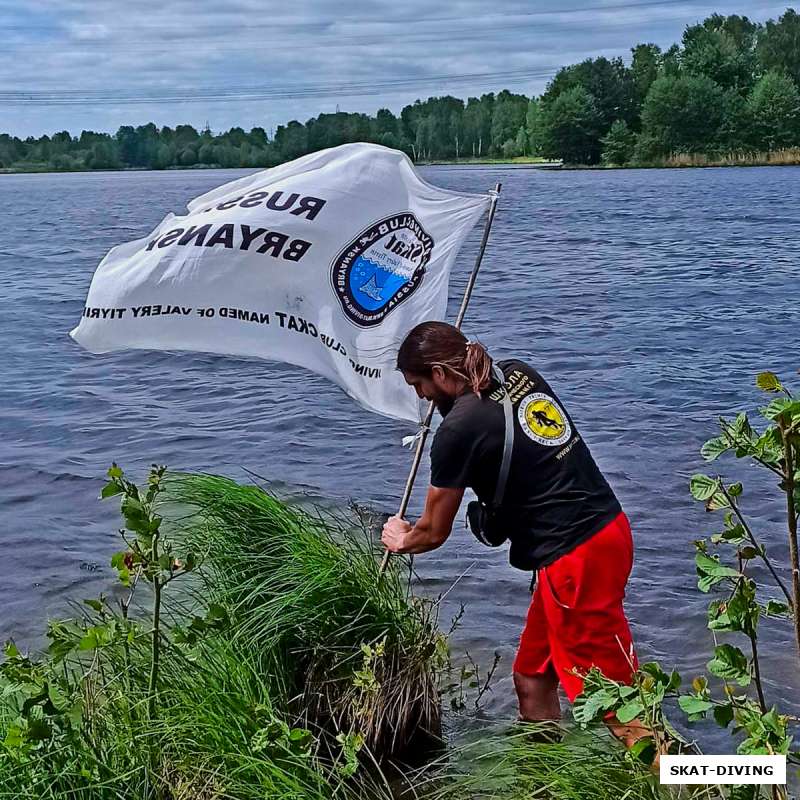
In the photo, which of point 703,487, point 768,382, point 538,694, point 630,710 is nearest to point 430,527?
point 538,694

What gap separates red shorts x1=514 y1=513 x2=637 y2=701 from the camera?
13.9ft

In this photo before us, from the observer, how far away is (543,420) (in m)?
4.31

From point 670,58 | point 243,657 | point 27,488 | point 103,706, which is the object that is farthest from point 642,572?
point 670,58

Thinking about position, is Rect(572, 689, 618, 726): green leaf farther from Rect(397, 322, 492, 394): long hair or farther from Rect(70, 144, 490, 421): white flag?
Rect(70, 144, 490, 421): white flag

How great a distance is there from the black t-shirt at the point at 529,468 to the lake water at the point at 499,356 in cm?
148

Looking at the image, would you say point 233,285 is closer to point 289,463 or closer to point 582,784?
point 582,784

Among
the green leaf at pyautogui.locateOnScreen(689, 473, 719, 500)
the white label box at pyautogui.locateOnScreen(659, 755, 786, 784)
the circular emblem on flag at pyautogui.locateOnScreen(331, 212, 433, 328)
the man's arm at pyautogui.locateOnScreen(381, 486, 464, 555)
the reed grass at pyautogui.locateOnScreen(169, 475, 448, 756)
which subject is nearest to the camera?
the white label box at pyautogui.locateOnScreen(659, 755, 786, 784)

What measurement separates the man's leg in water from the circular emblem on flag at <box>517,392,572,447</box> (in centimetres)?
105

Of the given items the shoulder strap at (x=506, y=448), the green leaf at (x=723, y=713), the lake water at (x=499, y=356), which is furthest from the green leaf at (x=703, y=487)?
the lake water at (x=499, y=356)

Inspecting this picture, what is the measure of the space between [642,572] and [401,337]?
288 centimetres

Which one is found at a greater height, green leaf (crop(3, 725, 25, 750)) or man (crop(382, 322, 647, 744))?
man (crop(382, 322, 647, 744))

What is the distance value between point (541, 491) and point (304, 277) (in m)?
1.94

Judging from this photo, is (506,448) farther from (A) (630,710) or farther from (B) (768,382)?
(A) (630,710)

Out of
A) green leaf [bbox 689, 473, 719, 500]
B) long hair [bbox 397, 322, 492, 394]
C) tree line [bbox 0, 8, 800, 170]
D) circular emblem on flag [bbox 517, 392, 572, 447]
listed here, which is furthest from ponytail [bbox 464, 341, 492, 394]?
tree line [bbox 0, 8, 800, 170]
